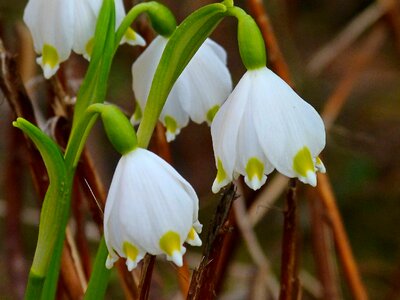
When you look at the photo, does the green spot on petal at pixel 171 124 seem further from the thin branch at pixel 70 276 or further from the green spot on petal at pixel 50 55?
the thin branch at pixel 70 276

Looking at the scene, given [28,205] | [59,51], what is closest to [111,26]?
[59,51]

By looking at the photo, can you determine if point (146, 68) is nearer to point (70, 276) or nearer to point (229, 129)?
point (229, 129)

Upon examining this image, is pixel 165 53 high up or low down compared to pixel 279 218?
up

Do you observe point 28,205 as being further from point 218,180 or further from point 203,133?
point 218,180

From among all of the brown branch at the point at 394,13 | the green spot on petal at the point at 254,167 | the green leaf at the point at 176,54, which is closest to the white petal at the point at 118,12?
the green leaf at the point at 176,54

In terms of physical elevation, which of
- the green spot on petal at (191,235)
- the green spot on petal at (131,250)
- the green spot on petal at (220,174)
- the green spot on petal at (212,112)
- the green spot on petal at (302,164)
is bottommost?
the green spot on petal at (191,235)
